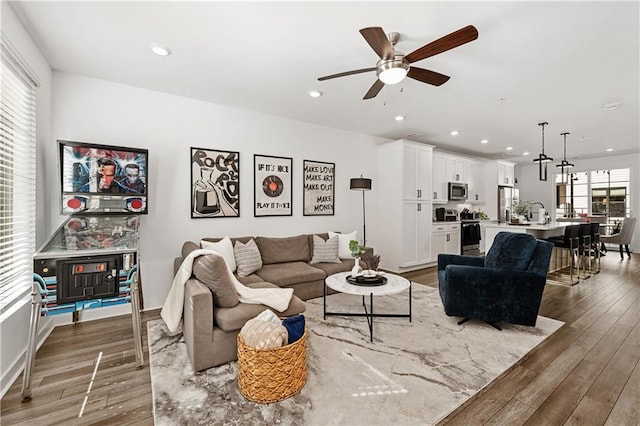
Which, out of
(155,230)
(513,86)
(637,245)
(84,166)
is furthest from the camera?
(637,245)

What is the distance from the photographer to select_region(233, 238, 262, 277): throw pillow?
3.55 meters

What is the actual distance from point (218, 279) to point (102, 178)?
5.89 ft

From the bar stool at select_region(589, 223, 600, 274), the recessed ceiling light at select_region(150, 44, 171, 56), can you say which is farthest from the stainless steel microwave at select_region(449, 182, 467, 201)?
the recessed ceiling light at select_region(150, 44, 171, 56)

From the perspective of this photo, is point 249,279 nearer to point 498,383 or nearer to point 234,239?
point 234,239

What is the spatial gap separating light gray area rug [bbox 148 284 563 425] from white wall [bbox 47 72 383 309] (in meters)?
1.11

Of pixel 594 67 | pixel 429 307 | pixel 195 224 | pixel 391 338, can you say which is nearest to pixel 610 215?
pixel 594 67

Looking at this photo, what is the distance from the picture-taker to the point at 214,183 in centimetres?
394

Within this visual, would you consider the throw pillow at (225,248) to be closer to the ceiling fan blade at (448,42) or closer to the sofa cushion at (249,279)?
the sofa cushion at (249,279)

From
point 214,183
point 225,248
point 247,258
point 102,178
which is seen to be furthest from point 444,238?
point 102,178

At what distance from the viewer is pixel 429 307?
3547 mm

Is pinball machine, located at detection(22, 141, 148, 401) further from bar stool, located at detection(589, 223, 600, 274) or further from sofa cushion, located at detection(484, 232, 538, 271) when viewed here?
bar stool, located at detection(589, 223, 600, 274)

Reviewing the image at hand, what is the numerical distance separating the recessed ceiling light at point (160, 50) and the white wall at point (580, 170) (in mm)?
10092

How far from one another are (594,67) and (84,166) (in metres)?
5.11

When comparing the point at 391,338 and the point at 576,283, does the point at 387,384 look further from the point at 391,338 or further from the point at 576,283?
the point at 576,283
